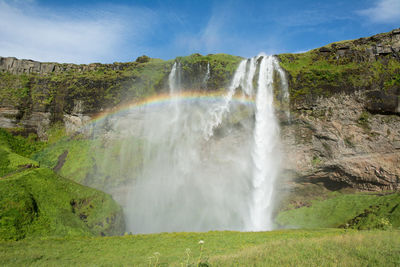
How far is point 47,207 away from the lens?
84.8ft

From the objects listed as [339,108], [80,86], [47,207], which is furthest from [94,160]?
[339,108]

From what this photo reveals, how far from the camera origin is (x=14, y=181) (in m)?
26.0

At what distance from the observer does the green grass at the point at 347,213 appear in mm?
25964

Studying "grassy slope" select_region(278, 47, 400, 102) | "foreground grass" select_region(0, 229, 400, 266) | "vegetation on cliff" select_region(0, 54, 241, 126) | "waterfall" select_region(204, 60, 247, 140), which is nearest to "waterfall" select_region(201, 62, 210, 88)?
"vegetation on cliff" select_region(0, 54, 241, 126)

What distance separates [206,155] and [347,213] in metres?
21.9

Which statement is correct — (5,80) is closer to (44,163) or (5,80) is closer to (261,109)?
(44,163)

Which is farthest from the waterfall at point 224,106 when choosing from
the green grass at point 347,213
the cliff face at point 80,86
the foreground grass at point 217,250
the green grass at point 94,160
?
the foreground grass at point 217,250

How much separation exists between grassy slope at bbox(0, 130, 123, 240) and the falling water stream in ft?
20.0

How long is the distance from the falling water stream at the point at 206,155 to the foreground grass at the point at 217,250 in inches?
576

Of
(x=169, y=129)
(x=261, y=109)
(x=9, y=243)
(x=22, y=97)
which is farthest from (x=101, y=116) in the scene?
(x=9, y=243)

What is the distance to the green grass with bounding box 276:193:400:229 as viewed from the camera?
26.0 meters

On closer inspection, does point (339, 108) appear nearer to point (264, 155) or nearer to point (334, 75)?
point (334, 75)

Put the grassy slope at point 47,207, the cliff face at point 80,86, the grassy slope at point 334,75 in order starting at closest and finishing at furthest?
1. the grassy slope at point 47,207
2. the grassy slope at point 334,75
3. the cliff face at point 80,86

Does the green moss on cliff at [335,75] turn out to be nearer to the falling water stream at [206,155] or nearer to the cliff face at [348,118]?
the cliff face at [348,118]
